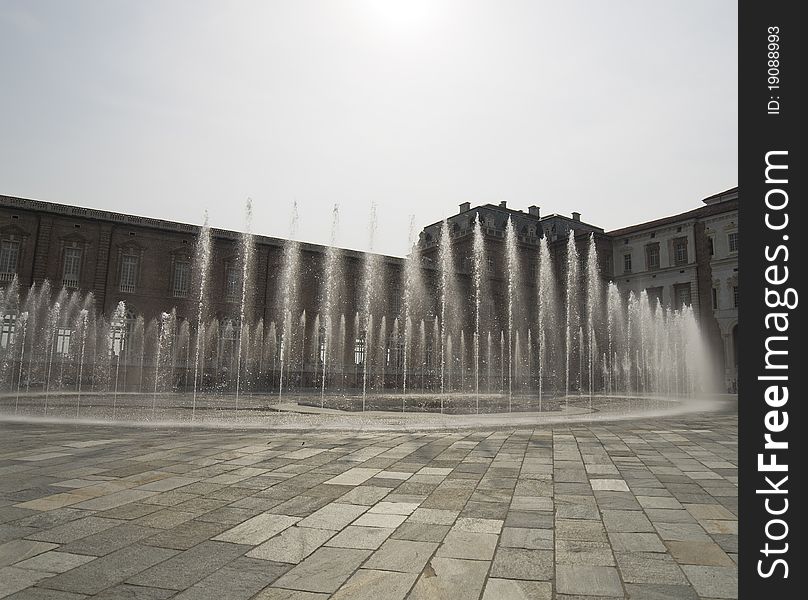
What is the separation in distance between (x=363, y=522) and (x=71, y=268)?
34.1 m

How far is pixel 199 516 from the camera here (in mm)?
4566

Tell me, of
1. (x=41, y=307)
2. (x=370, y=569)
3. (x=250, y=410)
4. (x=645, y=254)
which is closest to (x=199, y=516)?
(x=370, y=569)

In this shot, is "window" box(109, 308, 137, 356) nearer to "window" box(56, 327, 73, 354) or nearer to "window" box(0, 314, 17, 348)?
"window" box(56, 327, 73, 354)

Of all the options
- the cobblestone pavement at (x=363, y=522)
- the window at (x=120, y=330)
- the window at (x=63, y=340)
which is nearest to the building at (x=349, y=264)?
the window at (x=120, y=330)

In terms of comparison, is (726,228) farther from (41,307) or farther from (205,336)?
(41,307)

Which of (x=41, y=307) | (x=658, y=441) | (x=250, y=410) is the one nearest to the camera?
(x=658, y=441)

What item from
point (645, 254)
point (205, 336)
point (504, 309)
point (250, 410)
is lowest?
point (250, 410)

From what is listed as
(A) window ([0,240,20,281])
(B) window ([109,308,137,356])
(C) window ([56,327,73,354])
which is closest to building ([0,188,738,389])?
(A) window ([0,240,20,281])

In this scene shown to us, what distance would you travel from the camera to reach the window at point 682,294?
44000mm

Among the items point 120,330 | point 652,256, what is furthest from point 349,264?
point 652,256

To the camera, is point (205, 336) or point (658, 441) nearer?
point (658, 441)

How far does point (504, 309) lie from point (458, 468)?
142 ft

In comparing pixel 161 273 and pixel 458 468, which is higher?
pixel 161 273

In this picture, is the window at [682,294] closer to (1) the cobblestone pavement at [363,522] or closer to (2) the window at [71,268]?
(1) the cobblestone pavement at [363,522]
